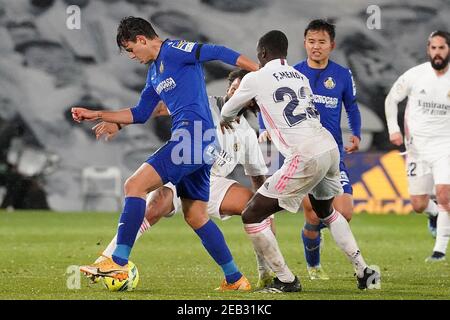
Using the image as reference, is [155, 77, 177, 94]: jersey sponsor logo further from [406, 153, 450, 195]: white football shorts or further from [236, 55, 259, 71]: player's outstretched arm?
[406, 153, 450, 195]: white football shorts

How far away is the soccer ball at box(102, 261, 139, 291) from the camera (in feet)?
25.6

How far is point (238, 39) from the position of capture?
69.5ft

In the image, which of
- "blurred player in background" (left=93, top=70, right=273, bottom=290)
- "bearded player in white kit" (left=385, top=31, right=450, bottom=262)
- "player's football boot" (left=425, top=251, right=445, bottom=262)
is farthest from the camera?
"bearded player in white kit" (left=385, top=31, right=450, bottom=262)

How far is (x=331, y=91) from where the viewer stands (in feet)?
30.4

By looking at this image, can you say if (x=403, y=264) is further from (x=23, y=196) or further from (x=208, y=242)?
(x=23, y=196)

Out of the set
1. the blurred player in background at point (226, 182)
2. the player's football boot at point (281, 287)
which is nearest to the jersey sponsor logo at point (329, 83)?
the blurred player in background at point (226, 182)

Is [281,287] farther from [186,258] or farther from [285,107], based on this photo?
[186,258]

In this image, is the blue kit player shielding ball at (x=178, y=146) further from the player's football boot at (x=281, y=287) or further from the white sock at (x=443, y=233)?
the white sock at (x=443, y=233)

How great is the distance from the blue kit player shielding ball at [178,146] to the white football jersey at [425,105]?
389 centimetres

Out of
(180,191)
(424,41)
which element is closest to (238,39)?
(424,41)

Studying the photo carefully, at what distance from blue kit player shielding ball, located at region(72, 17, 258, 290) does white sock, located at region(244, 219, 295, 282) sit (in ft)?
1.14

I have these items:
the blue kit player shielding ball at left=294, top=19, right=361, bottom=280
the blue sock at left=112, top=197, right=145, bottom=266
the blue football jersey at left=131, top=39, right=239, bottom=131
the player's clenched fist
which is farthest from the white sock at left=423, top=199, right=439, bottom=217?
the player's clenched fist

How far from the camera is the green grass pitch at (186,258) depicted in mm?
7930

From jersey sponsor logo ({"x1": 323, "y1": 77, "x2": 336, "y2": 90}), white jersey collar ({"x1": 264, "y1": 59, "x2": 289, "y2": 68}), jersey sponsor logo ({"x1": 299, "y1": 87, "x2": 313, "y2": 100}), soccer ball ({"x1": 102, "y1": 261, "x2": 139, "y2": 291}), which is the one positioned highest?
white jersey collar ({"x1": 264, "y1": 59, "x2": 289, "y2": 68})
